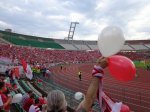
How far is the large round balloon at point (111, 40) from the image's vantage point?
118 inches

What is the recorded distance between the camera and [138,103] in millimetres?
16828

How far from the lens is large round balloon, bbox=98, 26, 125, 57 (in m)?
3.01

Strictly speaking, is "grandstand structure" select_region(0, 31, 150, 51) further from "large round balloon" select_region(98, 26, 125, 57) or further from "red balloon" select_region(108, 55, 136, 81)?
"red balloon" select_region(108, 55, 136, 81)

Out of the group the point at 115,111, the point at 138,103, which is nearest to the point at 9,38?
the point at 138,103

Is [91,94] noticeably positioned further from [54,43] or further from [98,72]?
[54,43]

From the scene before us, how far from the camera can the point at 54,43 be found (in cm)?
8306

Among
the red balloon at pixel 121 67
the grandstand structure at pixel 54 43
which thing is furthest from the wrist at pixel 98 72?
the grandstand structure at pixel 54 43

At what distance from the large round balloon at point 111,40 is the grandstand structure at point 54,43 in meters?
59.7

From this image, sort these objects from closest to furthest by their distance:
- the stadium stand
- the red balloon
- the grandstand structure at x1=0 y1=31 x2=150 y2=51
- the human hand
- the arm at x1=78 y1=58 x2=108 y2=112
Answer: the arm at x1=78 y1=58 x2=108 y2=112 < the human hand < the red balloon < the stadium stand < the grandstand structure at x1=0 y1=31 x2=150 y2=51

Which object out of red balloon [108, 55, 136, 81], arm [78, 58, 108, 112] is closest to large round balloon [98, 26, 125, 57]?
red balloon [108, 55, 136, 81]

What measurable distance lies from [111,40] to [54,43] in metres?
80.4

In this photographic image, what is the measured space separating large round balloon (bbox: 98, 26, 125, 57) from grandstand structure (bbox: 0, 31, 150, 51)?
196 ft

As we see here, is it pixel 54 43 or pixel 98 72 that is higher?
pixel 98 72

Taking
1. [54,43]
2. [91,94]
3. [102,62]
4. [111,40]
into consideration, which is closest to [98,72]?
[102,62]
